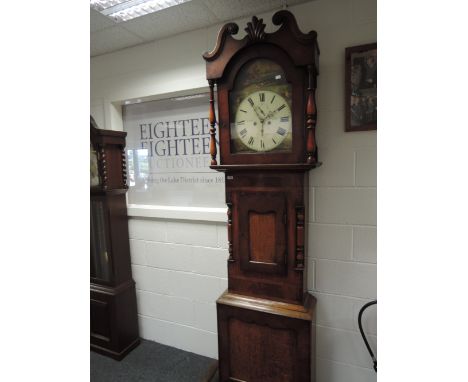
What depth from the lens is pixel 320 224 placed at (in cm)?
147

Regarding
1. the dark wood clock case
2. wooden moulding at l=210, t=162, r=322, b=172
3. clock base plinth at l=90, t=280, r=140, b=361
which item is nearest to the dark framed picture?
wooden moulding at l=210, t=162, r=322, b=172

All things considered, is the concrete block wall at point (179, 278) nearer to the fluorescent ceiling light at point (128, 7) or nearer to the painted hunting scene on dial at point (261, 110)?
the painted hunting scene on dial at point (261, 110)

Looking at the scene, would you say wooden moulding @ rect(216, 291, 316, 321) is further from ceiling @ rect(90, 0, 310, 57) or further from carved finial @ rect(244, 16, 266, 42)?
ceiling @ rect(90, 0, 310, 57)

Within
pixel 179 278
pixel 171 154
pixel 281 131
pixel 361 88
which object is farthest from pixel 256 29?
pixel 179 278

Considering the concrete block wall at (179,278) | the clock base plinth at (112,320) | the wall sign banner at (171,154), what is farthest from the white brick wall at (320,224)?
the clock base plinth at (112,320)

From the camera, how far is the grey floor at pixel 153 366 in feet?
5.71

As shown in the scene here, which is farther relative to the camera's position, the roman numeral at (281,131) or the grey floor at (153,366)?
the grey floor at (153,366)

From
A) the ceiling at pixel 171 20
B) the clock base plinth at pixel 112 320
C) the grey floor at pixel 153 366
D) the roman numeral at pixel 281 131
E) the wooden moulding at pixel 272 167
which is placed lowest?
the grey floor at pixel 153 366

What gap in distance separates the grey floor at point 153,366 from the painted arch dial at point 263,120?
1.42 m

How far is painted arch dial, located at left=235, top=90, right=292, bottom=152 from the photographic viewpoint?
1.21m
